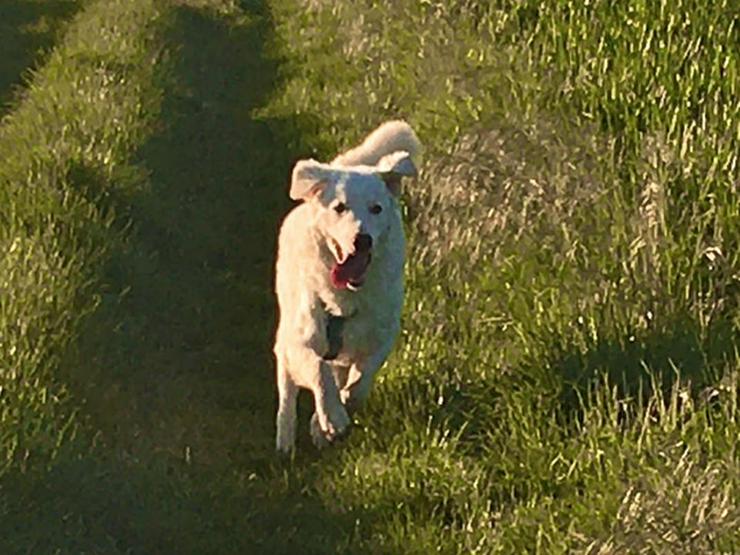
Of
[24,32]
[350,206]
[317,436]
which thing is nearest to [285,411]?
[317,436]

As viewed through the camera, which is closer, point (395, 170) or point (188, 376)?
point (395, 170)

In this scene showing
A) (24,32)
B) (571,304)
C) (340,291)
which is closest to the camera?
(571,304)

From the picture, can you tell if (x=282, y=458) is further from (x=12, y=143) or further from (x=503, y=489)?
(x=12, y=143)

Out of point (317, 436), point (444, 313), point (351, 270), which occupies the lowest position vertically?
point (317, 436)

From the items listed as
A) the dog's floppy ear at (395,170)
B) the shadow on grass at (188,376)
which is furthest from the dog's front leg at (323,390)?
the dog's floppy ear at (395,170)

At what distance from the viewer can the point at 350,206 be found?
6.61m

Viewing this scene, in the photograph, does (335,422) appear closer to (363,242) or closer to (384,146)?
(363,242)

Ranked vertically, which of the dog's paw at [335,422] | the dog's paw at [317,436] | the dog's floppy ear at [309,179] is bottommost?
the dog's paw at [317,436]

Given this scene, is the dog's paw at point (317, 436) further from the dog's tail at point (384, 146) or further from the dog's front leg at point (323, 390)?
the dog's tail at point (384, 146)

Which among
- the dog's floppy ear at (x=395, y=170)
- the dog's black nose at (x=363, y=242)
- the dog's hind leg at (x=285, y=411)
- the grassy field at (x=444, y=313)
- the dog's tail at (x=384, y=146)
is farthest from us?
the dog's tail at (x=384, y=146)

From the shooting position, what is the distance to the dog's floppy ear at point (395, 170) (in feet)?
22.6

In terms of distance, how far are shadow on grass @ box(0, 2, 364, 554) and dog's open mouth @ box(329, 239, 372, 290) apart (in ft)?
2.68

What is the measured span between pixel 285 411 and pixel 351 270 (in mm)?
710

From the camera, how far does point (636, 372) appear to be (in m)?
5.81
